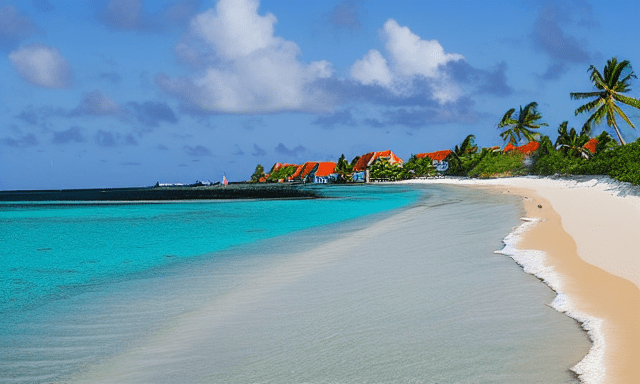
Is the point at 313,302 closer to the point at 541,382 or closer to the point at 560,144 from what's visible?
the point at 541,382

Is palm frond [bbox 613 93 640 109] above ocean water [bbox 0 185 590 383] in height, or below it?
above

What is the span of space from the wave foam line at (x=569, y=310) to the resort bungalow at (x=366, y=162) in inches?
3279

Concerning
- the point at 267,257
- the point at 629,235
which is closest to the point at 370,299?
the point at 267,257

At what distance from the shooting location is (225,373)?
12.0 ft

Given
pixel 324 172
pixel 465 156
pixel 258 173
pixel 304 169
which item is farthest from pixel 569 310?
pixel 258 173

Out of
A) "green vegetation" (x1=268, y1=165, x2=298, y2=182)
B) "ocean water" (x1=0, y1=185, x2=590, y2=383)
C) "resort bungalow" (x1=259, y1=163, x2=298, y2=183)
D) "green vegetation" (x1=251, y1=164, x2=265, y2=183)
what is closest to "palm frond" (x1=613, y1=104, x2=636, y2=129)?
"ocean water" (x1=0, y1=185, x2=590, y2=383)

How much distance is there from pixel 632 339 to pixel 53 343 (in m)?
5.34

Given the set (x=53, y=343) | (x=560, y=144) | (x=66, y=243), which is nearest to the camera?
(x=53, y=343)

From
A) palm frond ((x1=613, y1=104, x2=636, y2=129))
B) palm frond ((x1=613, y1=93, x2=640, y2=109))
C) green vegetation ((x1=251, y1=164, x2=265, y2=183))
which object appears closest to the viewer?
palm frond ((x1=613, y1=93, x2=640, y2=109))

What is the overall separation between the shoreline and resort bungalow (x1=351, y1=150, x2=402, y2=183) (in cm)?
8030

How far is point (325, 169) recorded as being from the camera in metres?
118

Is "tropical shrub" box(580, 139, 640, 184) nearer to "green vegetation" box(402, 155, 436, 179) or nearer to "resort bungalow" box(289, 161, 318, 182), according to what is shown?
"green vegetation" box(402, 155, 436, 179)

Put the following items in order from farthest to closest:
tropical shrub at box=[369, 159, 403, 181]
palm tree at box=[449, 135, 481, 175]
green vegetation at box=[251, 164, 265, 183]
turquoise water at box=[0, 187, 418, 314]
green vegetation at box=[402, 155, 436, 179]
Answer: green vegetation at box=[251, 164, 265, 183], tropical shrub at box=[369, 159, 403, 181], green vegetation at box=[402, 155, 436, 179], palm tree at box=[449, 135, 481, 175], turquoise water at box=[0, 187, 418, 314]

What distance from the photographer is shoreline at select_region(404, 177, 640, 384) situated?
11.1ft
